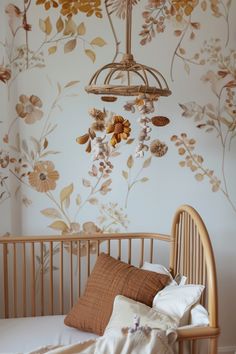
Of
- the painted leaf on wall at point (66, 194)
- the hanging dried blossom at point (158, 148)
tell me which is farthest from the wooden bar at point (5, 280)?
the hanging dried blossom at point (158, 148)

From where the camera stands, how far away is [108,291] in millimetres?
1982

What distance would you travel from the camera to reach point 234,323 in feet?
8.69

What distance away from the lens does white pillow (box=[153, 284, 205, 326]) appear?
1.69 m

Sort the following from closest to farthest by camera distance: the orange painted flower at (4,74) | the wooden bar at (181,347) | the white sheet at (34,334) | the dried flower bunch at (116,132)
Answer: the wooden bar at (181,347), the white sheet at (34,334), the dried flower bunch at (116,132), the orange painted flower at (4,74)

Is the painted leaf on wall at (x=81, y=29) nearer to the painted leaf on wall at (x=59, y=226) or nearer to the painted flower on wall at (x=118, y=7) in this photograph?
the painted flower on wall at (x=118, y=7)

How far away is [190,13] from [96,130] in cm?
84

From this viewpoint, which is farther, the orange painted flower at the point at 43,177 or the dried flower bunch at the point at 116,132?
the orange painted flower at the point at 43,177

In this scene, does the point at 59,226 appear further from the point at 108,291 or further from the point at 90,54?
the point at 90,54

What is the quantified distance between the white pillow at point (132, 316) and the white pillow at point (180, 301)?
0.12 ft

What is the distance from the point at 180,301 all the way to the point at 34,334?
0.68m

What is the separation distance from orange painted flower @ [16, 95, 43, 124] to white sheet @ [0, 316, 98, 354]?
1025mm

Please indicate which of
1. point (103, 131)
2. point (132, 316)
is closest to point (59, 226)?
point (103, 131)

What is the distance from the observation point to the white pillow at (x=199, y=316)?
1.60 m

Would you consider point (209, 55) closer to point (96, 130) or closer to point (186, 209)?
point (96, 130)
